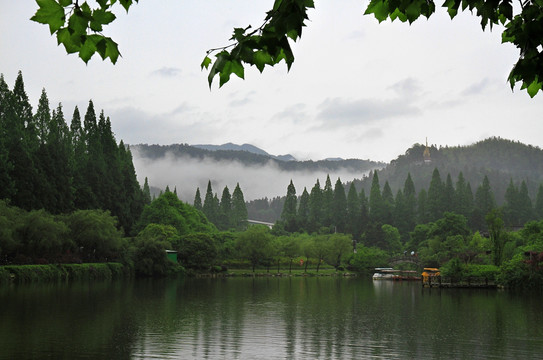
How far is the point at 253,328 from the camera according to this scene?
82.4ft

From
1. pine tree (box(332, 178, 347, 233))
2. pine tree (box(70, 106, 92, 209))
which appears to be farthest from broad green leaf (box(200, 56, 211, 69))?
pine tree (box(332, 178, 347, 233))

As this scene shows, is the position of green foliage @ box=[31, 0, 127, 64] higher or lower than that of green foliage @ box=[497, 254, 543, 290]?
higher

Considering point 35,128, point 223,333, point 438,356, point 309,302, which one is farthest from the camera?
point 35,128

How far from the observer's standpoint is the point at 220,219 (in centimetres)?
14700

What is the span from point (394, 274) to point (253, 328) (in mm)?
68497

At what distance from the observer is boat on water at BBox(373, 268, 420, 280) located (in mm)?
83500

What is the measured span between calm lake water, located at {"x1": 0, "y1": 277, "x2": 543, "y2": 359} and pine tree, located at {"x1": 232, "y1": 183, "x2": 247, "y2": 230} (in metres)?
109

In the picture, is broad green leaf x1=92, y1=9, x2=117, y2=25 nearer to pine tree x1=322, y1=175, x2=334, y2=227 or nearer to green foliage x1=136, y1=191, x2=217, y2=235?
green foliage x1=136, y1=191, x2=217, y2=235

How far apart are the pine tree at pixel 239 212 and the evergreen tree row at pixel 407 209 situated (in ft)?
53.5

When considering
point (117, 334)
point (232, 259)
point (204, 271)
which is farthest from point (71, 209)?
point (117, 334)

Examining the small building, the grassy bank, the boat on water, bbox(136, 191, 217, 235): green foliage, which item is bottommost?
the boat on water

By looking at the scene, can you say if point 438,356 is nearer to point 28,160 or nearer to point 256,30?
point 256,30

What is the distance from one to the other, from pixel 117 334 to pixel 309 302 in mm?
19359

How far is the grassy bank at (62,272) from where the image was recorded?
4519 cm
